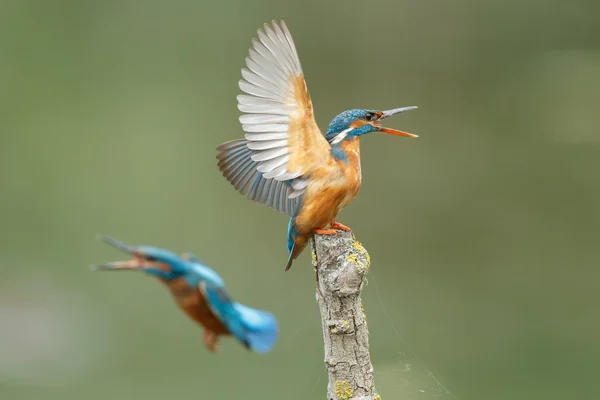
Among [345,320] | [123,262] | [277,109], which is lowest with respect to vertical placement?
[345,320]

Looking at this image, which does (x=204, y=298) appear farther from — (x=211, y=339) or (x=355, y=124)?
(x=355, y=124)

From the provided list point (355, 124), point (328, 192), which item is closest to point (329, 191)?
point (328, 192)

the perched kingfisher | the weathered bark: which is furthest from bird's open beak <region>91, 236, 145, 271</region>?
the weathered bark

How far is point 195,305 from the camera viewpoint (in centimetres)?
74

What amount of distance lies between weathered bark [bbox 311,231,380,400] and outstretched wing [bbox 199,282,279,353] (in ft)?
1.63

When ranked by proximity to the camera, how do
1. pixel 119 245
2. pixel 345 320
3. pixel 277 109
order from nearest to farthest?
pixel 119 245 → pixel 277 109 → pixel 345 320

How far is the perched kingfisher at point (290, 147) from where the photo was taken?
112 cm

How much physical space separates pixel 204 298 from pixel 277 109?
18.4 inches

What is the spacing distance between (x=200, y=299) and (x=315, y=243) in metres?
0.62

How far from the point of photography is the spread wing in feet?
3.64

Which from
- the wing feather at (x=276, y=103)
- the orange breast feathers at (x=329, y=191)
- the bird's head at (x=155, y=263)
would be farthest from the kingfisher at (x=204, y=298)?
the orange breast feathers at (x=329, y=191)

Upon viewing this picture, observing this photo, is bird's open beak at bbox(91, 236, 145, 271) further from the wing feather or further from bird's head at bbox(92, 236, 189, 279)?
the wing feather

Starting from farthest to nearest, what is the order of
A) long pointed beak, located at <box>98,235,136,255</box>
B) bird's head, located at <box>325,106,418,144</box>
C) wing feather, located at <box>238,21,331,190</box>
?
bird's head, located at <box>325,106,418,144</box> → wing feather, located at <box>238,21,331,190</box> → long pointed beak, located at <box>98,235,136,255</box>

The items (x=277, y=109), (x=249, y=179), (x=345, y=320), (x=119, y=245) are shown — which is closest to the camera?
(x=119, y=245)
